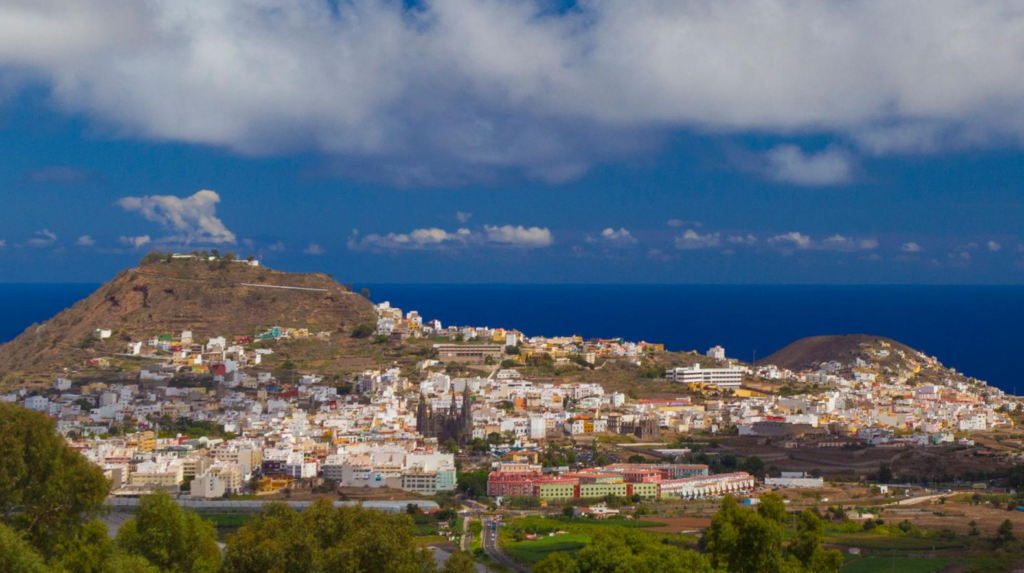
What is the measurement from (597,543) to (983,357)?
6190 cm

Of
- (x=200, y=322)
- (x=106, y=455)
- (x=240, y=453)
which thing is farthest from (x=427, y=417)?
(x=200, y=322)

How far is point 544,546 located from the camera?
24516 millimetres

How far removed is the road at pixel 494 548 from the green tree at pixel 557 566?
20.6 ft

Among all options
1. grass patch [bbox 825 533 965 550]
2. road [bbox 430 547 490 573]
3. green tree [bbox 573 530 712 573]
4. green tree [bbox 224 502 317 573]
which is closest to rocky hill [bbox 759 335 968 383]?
grass patch [bbox 825 533 965 550]

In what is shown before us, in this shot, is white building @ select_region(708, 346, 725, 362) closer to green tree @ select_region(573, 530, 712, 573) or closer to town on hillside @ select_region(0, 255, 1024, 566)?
town on hillside @ select_region(0, 255, 1024, 566)

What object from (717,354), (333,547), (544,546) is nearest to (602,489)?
(544,546)

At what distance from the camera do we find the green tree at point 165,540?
54.6ft

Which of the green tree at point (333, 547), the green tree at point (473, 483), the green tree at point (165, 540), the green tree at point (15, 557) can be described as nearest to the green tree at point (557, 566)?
the green tree at point (333, 547)

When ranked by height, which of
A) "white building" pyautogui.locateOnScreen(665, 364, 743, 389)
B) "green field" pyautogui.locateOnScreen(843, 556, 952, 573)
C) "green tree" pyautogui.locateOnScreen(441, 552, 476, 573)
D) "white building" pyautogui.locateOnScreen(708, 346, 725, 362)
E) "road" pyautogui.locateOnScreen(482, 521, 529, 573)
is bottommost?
"green field" pyautogui.locateOnScreen(843, 556, 952, 573)

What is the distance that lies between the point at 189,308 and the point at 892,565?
3938 cm

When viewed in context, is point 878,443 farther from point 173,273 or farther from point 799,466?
point 173,273

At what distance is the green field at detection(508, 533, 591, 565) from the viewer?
23484 millimetres

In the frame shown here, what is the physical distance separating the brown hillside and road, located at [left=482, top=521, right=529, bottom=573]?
32.1 metres

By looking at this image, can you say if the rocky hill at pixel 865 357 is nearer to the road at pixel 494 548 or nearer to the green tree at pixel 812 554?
the road at pixel 494 548
